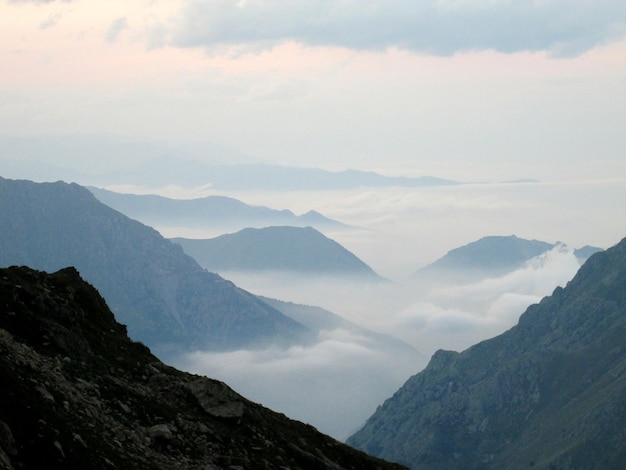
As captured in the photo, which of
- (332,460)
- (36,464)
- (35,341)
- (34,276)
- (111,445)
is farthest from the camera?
(332,460)

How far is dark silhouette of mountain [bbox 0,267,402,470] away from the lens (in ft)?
165

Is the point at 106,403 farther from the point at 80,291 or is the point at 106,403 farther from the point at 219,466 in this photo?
the point at 80,291

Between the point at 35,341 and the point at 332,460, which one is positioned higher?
the point at 35,341

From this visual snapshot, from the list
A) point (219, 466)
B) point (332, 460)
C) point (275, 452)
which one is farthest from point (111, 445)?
point (332, 460)

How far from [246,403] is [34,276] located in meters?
20.9

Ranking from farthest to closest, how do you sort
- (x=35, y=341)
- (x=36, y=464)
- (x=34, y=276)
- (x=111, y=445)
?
(x=34, y=276)
(x=35, y=341)
(x=111, y=445)
(x=36, y=464)

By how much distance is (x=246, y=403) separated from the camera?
78.8m

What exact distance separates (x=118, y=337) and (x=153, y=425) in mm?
17700

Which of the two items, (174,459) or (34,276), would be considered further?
(34,276)

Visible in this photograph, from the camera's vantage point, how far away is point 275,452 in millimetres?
70875

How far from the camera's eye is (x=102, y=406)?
60531 millimetres

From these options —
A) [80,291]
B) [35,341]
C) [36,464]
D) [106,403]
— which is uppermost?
[80,291]

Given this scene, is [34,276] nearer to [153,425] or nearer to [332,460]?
[153,425]

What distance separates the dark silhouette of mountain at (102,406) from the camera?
50.4 metres
